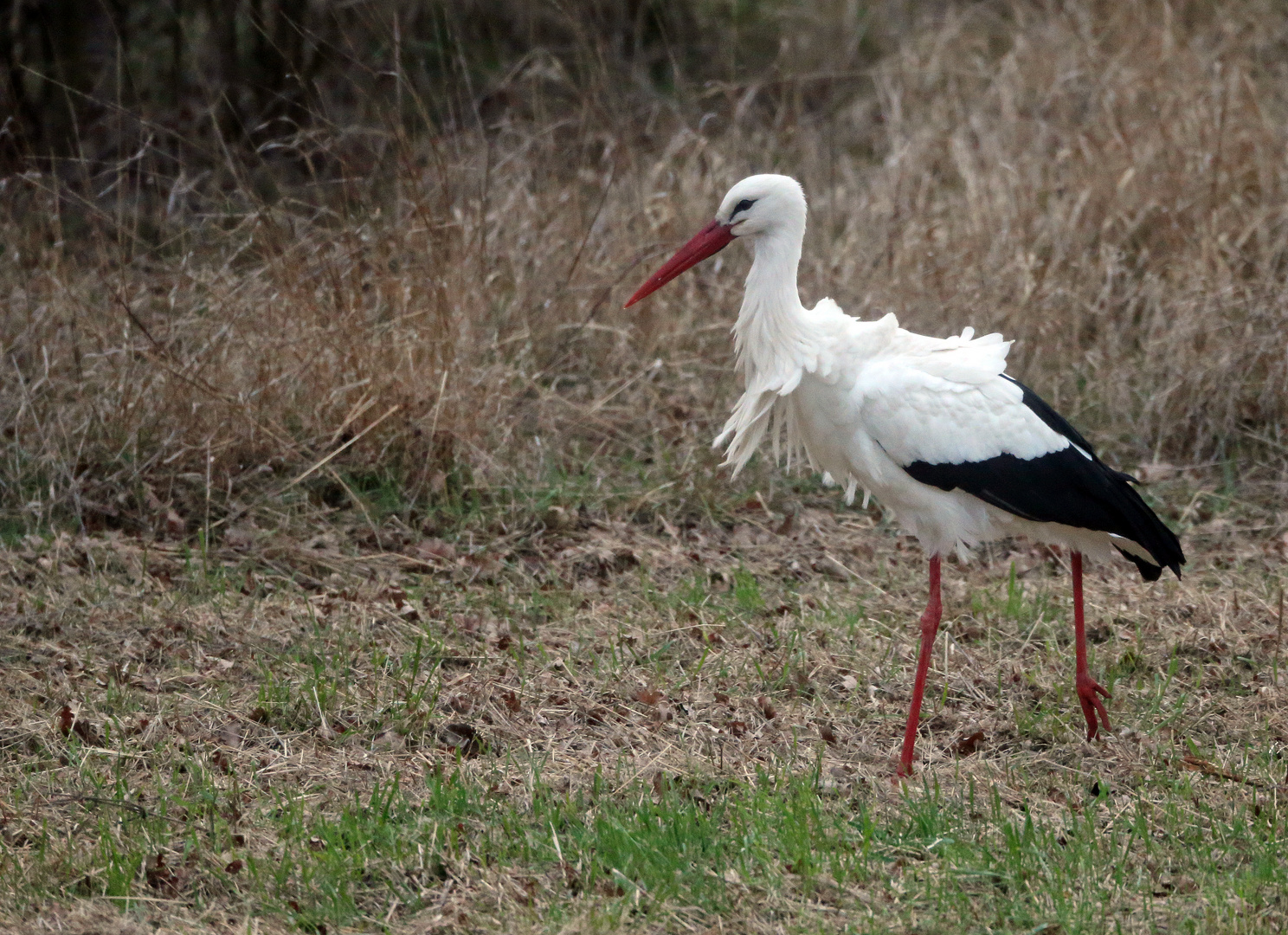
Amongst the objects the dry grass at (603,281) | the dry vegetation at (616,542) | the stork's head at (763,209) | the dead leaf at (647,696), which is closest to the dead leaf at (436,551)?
the dry vegetation at (616,542)

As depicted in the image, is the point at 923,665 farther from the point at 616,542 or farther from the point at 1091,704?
the point at 616,542

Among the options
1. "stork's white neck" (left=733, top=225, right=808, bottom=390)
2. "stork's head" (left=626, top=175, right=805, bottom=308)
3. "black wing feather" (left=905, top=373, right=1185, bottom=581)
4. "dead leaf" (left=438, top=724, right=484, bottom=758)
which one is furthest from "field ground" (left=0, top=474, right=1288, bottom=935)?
"stork's head" (left=626, top=175, right=805, bottom=308)

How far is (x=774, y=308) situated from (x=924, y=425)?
534 millimetres

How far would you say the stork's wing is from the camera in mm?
3705

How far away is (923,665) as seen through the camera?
3.68 m

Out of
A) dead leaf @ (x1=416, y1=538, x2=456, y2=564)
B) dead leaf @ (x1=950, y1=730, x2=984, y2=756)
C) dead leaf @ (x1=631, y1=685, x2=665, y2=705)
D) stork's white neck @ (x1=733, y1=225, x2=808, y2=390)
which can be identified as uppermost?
stork's white neck @ (x1=733, y1=225, x2=808, y2=390)

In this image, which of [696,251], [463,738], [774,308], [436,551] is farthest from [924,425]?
[436,551]

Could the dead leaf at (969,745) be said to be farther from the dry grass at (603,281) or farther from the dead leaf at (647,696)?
the dry grass at (603,281)

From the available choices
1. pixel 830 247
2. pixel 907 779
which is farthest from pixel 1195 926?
pixel 830 247

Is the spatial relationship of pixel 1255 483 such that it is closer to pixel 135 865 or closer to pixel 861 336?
pixel 861 336

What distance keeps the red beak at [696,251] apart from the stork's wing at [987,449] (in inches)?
24.5

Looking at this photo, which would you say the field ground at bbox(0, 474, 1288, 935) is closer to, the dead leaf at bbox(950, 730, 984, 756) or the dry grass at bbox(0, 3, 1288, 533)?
the dead leaf at bbox(950, 730, 984, 756)

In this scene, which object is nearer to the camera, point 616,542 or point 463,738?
point 463,738

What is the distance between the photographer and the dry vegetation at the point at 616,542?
2.98 metres
